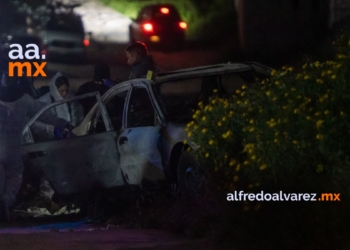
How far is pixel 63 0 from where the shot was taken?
816 centimetres

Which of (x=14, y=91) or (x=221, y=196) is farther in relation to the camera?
(x=14, y=91)

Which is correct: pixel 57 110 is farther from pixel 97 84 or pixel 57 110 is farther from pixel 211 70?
pixel 211 70

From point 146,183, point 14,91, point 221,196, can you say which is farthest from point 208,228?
point 14,91

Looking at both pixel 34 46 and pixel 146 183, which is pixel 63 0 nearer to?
pixel 34 46

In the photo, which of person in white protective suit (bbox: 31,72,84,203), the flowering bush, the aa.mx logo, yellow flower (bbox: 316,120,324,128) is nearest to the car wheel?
the flowering bush

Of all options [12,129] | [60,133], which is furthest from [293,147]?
[12,129]

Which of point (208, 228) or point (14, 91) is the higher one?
point (14, 91)

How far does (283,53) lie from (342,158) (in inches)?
61.6

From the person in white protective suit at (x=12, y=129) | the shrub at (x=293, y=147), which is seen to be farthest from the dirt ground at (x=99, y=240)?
the shrub at (x=293, y=147)

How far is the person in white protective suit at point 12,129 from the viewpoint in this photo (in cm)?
834

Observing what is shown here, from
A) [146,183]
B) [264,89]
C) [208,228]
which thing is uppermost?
[264,89]

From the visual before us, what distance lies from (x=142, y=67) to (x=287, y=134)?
1904 mm

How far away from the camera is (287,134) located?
23.0ft

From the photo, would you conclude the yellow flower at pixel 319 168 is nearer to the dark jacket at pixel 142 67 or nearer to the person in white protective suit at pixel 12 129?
the dark jacket at pixel 142 67
